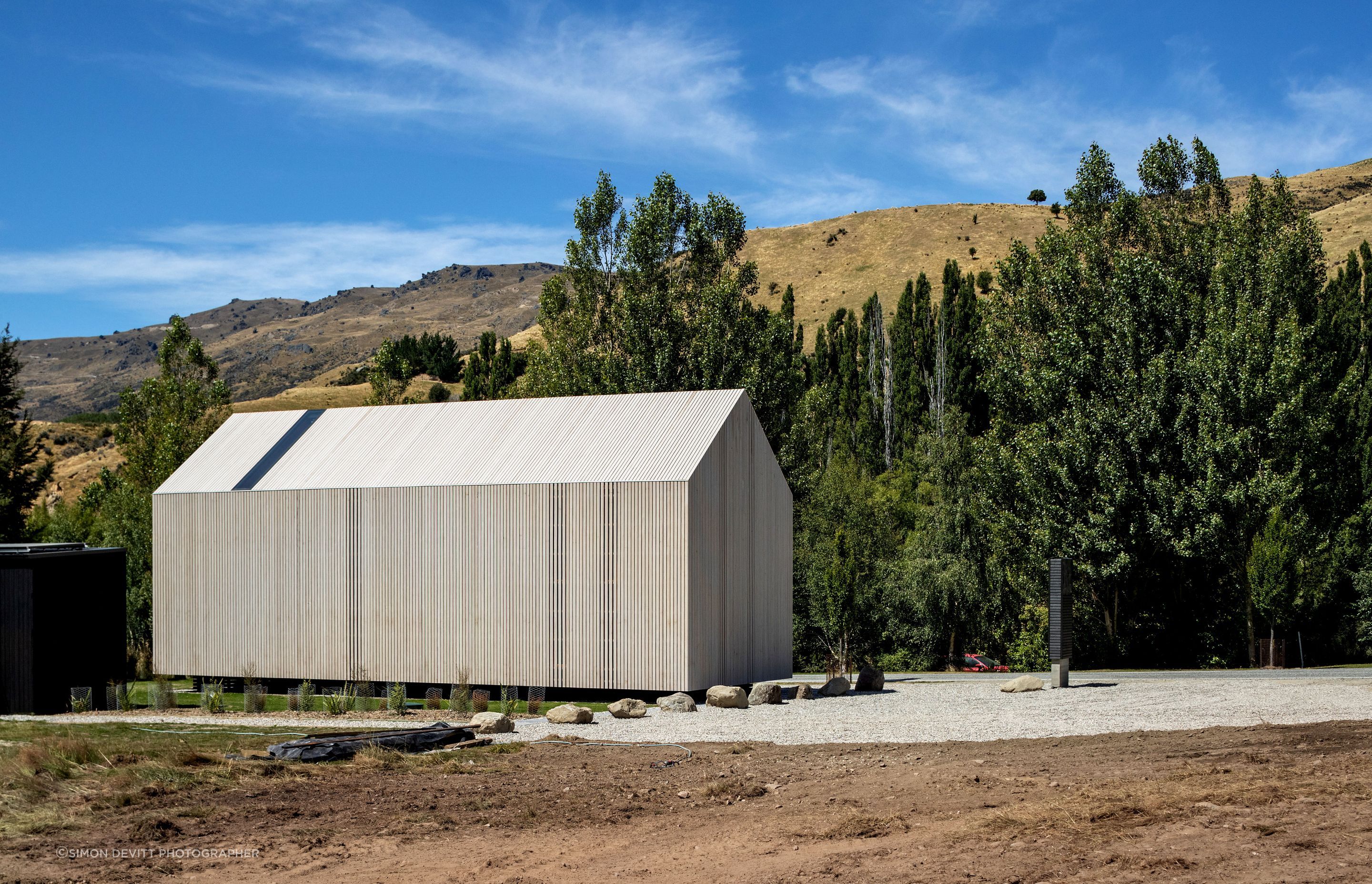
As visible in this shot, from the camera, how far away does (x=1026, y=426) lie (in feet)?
108

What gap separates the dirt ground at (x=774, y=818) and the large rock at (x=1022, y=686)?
267 inches

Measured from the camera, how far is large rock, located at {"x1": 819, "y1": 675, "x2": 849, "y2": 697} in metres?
19.0

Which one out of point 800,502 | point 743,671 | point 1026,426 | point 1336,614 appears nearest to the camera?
point 743,671

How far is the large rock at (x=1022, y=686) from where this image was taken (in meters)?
19.0

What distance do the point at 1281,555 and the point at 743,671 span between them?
1486 cm

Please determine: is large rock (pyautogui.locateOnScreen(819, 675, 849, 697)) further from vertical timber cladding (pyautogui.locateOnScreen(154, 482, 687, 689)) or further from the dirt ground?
the dirt ground

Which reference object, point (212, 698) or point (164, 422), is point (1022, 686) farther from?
point (164, 422)

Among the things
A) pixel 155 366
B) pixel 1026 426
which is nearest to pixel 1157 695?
pixel 1026 426

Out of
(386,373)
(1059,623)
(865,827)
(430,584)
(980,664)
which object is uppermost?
(386,373)

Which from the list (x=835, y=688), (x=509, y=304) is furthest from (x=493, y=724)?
(x=509, y=304)

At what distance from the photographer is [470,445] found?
20672 mm

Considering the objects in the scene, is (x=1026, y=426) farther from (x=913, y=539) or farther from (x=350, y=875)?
(x=350, y=875)

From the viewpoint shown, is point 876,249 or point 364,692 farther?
point 876,249

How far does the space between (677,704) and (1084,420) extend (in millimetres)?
17142
